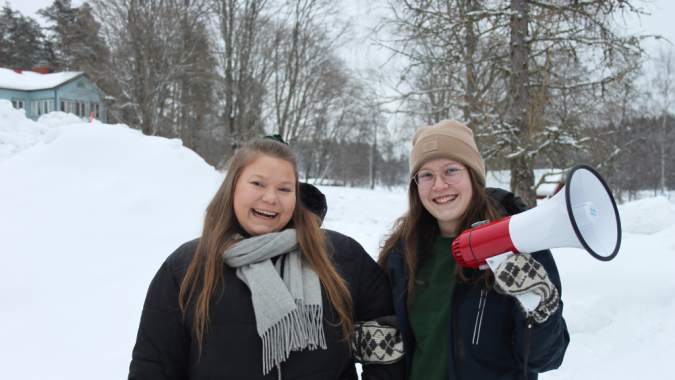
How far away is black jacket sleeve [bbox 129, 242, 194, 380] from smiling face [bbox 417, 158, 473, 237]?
1.25 metres

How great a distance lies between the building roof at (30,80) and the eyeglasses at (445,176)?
1445 inches

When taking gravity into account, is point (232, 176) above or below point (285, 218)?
above

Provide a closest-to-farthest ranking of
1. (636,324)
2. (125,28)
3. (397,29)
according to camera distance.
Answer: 1. (636,324)
2. (397,29)
3. (125,28)

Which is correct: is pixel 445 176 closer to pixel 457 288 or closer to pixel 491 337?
pixel 457 288

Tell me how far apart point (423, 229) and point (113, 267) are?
3.65m

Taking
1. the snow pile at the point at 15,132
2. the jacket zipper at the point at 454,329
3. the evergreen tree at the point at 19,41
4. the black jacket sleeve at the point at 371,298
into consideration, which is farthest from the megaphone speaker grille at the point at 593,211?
the evergreen tree at the point at 19,41

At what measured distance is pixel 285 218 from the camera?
1.72m

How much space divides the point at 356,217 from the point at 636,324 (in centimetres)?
675

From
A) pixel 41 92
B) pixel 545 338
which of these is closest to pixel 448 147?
pixel 545 338

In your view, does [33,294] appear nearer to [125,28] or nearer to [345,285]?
[345,285]

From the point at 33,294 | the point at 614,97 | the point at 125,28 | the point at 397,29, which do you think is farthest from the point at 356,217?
the point at 125,28

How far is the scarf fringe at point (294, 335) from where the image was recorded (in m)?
1.44

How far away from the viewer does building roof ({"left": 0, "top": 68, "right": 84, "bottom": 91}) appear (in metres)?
30.1

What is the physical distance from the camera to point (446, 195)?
5.80 feet
